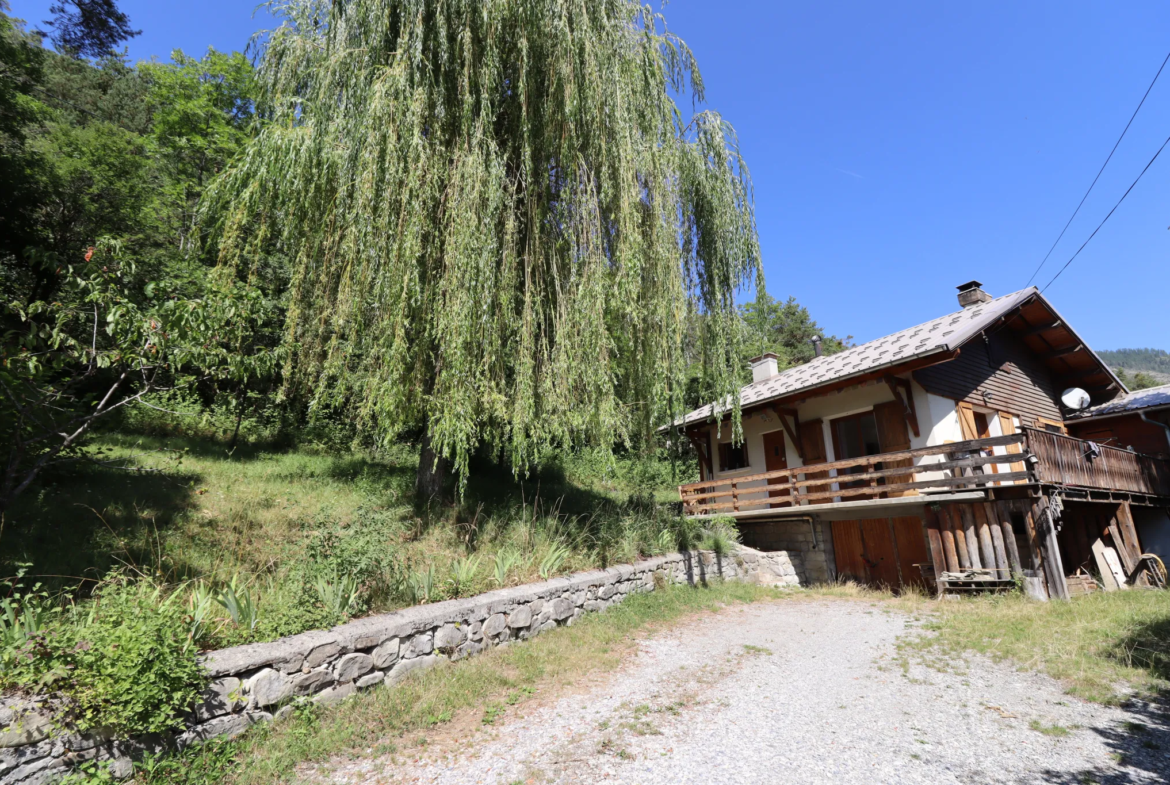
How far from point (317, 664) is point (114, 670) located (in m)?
1.44

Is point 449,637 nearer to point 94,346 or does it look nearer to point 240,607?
point 240,607

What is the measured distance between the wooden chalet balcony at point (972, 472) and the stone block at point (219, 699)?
32.4ft

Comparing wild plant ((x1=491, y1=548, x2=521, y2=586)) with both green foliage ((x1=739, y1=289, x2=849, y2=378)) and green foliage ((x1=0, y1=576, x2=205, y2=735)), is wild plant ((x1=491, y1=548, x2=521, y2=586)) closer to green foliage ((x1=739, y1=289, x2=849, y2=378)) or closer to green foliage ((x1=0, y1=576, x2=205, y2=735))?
green foliage ((x1=0, y1=576, x2=205, y2=735))

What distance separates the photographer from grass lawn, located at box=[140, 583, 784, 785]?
3.57m

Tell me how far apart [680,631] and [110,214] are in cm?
1359

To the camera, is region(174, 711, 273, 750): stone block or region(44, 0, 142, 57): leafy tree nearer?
region(174, 711, 273, 750): stone block

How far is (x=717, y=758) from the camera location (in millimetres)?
3949

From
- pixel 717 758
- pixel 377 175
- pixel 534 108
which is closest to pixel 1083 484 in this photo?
pixel 717 758

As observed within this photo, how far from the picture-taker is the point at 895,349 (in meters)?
12.0

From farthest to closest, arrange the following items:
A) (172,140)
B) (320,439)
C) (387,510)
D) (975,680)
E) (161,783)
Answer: (172,140) < (320,439) < (387,510) < (975,680) < (161,783)

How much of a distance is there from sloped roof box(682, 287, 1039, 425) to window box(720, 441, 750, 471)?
1341mm

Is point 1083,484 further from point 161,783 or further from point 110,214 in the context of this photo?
point 110,214

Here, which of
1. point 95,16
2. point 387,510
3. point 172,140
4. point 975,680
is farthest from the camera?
point 172,140

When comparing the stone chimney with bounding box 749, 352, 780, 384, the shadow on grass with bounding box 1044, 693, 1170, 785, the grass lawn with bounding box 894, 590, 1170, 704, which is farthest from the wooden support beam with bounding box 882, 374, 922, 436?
the shadow on grass with bounding box 1044, 693, 1170, 785
